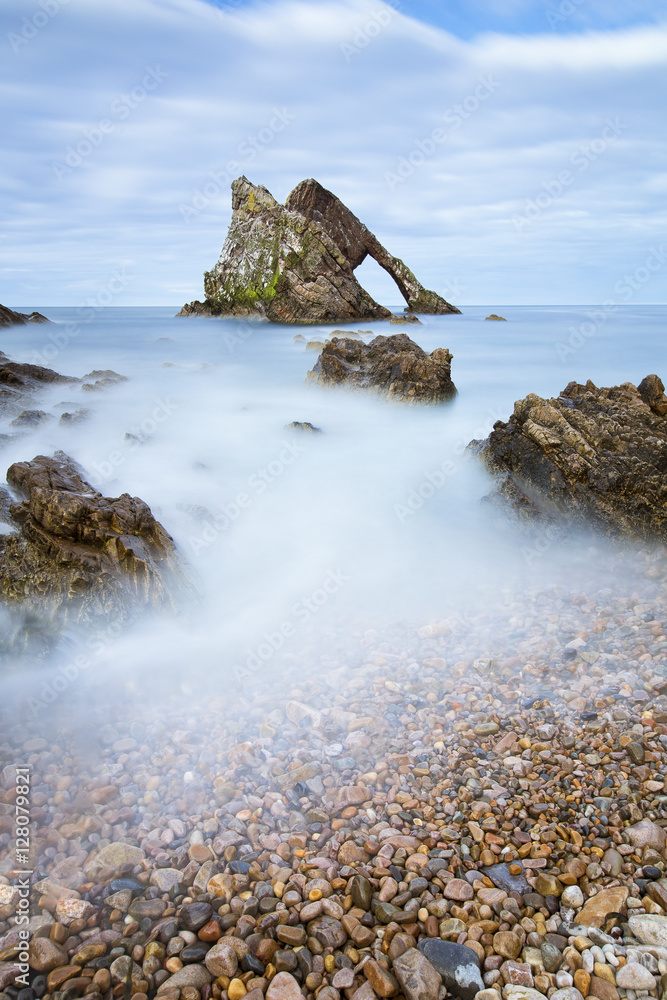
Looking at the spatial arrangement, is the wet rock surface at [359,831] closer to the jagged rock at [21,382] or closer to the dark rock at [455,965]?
the dark rock at [455,965]

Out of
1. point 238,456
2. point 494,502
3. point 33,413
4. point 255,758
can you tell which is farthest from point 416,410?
point 255,758

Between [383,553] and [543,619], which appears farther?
[383,553]

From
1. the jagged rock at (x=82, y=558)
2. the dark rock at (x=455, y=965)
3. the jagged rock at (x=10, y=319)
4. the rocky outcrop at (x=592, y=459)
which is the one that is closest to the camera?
the dark rock at (x=455, y=965)

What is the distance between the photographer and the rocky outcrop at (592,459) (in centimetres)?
804

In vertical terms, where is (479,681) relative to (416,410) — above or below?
below

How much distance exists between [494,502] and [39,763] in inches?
271

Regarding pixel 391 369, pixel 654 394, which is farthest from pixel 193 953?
pixel 391 369

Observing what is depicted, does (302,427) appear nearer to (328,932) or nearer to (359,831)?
(359,831)

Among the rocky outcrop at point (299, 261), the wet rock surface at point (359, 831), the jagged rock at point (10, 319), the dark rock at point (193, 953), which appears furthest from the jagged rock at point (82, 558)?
the rocky outcrop at point (299, 261)

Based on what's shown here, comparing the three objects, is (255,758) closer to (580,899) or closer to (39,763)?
(39,763)

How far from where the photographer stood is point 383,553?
8047 mm

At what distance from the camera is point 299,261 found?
174ft

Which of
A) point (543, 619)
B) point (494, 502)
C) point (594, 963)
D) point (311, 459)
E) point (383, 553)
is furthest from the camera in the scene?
point (311, 459)

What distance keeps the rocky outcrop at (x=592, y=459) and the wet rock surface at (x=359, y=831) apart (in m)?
2.80
